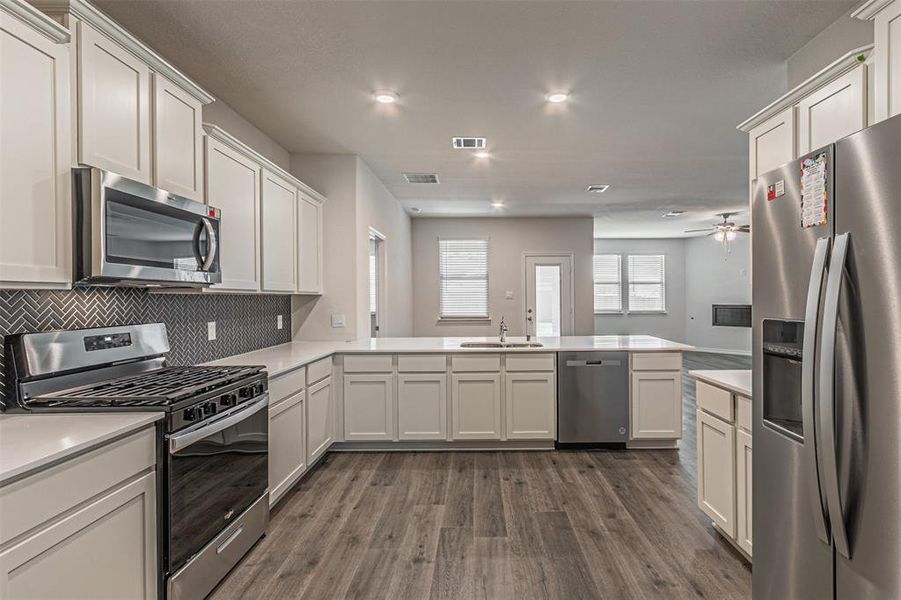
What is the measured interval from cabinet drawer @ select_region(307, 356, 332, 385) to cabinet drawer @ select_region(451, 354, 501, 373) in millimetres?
1009

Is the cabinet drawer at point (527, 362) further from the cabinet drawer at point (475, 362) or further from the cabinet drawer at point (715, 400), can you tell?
the cabinet drawer at point (715, 400)

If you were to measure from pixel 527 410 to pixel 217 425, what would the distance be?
260 centimetres

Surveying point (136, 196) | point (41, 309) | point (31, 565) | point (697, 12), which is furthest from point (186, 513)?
point (697, 12)

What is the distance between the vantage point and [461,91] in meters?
3.09

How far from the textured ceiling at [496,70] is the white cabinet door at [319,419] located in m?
2.03

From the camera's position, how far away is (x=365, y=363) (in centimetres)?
396

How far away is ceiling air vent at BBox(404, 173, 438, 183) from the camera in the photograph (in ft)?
17.3

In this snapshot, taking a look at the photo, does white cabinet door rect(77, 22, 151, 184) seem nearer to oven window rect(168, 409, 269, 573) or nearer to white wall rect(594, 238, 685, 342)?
oven window rect(168, 409, 269, 573)

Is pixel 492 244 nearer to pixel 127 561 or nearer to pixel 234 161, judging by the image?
pixel 234 161

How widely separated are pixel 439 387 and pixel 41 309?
2.71 metres

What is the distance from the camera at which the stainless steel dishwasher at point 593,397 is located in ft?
13.2

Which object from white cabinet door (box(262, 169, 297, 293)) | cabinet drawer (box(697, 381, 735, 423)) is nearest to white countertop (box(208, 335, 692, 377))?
white cabinet door (box(262, 169, 297, 293))

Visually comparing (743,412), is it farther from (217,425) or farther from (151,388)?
(151,388)

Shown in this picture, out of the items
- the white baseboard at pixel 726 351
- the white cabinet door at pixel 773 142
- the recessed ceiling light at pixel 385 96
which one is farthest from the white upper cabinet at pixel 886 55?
the white baseboard at pixel 726 351
